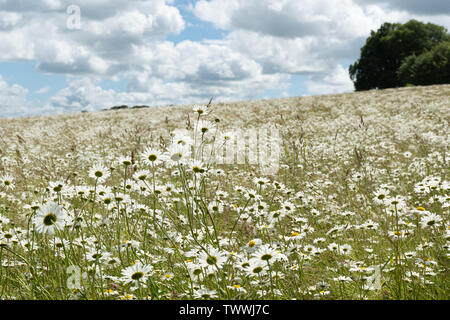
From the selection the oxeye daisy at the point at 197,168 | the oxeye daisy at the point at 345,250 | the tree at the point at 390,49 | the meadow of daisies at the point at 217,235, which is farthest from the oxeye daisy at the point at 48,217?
the tree at the point at 390,49

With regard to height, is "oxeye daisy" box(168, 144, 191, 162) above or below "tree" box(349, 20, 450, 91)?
below

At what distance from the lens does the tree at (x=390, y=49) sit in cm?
6194

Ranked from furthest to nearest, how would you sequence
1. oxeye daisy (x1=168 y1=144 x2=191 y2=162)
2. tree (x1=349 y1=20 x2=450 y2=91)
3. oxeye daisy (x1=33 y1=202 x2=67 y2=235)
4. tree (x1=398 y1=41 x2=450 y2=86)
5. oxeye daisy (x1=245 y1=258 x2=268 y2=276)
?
tree (x1=349 y1=20 x2=450 y2=91)
tree (x1=398 y1=41 x2=450 y2=86)
oxeye daisy (x1=168 y1=144 x2=191 y2=162)
oxeye daisy (x1=33 y1=202 x2=67 y2=235)
oxeye daisy (x1=245 y1=258 x2=268 y2=276)

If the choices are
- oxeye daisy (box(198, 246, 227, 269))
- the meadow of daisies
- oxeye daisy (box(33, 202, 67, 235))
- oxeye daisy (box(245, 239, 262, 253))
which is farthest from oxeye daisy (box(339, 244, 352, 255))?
oxeye daisy (box(33, 202, 67, 235))

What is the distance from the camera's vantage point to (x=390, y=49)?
207ft

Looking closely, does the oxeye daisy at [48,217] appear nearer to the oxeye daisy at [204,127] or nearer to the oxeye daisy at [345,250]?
the oxeye daisy at [204,127]

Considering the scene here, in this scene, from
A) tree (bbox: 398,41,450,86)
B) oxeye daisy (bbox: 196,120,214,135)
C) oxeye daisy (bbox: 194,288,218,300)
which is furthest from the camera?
tree (bbox: 398,41,450,86)

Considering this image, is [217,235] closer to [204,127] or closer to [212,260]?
[212,260]

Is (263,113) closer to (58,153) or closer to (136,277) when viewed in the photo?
(58,153)

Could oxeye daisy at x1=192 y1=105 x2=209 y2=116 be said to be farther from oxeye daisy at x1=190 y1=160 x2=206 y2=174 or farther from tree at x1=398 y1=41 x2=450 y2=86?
tree at x1=398 y1=41 x2=450 y2=86

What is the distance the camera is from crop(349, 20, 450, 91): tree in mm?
61938

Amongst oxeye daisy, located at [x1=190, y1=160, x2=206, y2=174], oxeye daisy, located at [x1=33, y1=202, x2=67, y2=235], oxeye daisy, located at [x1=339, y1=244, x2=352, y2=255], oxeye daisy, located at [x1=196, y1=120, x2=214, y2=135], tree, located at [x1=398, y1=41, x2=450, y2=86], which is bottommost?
oxeye daisy, located at [x1=339, y1=244, x2=352, y2=255]

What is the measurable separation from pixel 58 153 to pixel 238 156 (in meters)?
6.83

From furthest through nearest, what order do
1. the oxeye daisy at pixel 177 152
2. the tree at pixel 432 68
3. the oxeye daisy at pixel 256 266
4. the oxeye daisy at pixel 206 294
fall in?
the tree at pixel 432 68 < the oxeye daisy at pixel 177 152 < the oxeye daisy at pixel 256 266 < the oxeye daisy at pixel 206 294
